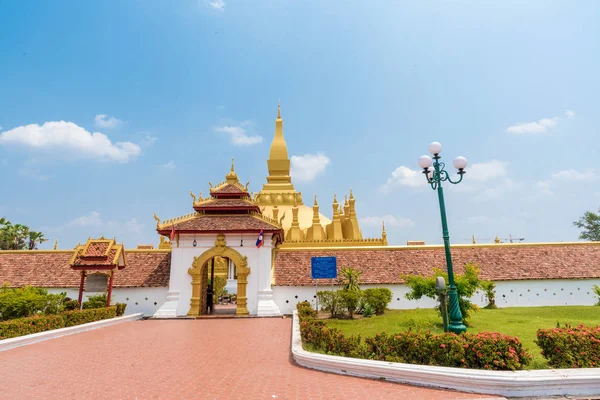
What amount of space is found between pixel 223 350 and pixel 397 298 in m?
11.2

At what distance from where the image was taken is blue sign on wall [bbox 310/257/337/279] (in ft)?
56.9

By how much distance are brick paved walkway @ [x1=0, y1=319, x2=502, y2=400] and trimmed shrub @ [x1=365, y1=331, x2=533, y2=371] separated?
0.88 m

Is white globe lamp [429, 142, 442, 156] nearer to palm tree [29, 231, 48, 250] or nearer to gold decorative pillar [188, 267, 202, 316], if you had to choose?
gold decorative pillar [188, 267, 202, 316]

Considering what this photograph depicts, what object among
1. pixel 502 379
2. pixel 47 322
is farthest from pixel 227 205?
pixel 502 379

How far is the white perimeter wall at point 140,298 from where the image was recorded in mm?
19094

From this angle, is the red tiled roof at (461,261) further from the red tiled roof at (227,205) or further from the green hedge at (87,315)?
the green hedge at (87,315)

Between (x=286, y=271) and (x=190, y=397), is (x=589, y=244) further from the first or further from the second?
(x=190, y=397)

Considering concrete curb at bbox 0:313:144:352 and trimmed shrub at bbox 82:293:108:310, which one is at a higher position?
trimmed shrub at bbox 82:293:108:310

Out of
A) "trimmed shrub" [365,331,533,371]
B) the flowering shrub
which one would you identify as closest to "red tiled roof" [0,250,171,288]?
"trimmed shrub" [365,331,533,371]

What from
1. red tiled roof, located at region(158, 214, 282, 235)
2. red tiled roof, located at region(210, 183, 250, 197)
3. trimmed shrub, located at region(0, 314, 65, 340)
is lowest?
trimmed shrub, located at region(0, 314, 65, 340)

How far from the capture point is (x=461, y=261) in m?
20.1

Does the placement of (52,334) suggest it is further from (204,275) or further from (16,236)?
(16,236)

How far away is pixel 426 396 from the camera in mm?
6043

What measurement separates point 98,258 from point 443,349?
16015 mm
